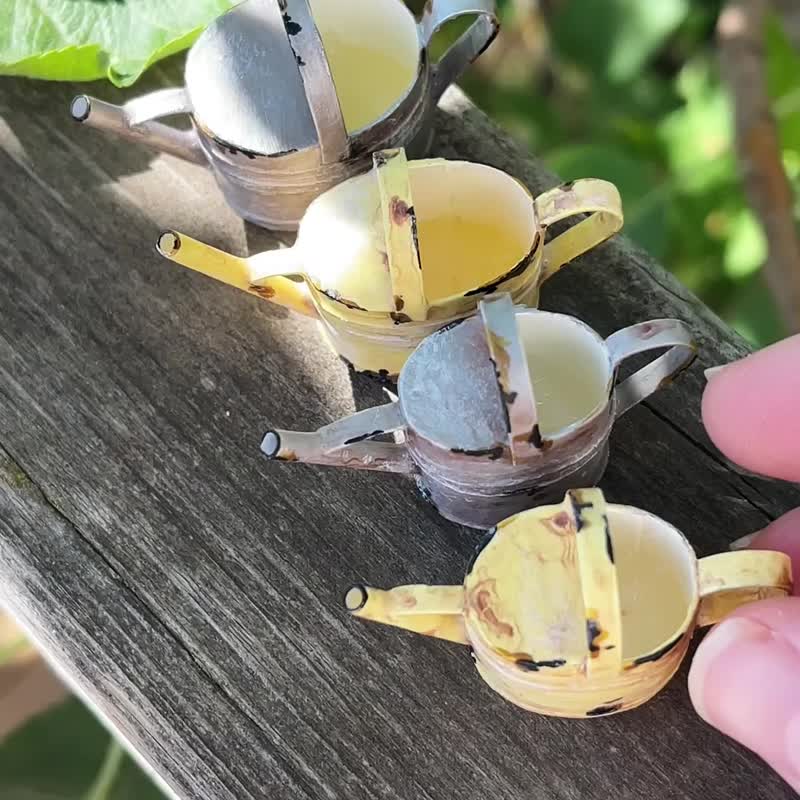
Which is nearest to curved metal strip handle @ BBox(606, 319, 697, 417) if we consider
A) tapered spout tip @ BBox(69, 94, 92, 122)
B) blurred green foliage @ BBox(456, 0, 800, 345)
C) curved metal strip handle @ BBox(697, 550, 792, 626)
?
curved metal strip handle @ BBox(697, 550, 792, 626)

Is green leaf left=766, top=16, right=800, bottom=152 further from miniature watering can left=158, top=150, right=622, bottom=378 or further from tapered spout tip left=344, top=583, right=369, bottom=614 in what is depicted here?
tapered spout tip left=344, top=583, right=369, bottom=614

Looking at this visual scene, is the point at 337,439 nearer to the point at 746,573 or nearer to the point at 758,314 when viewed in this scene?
the point at 746,573

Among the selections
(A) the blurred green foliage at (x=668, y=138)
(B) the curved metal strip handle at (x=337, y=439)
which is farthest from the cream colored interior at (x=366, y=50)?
(A) the blurred green foliage at (x=668, y=138)

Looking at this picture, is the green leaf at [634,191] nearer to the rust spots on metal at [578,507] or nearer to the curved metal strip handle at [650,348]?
the curved metal strip handle at [650,348]

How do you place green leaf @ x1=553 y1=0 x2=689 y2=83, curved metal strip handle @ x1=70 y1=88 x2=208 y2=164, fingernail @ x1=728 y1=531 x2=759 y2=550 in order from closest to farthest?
fingernail @ x1=728 y1=531 x2=759 y2=550 < curved metal strip handle @ x1=70 y1=88 x2=208 y2=164 < green leaf @ x1=553 y1=0 x2=689 y2=83

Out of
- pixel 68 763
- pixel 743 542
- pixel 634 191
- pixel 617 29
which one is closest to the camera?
pixel 743 542

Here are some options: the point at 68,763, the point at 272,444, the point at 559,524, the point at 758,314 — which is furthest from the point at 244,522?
the point at 758,314
